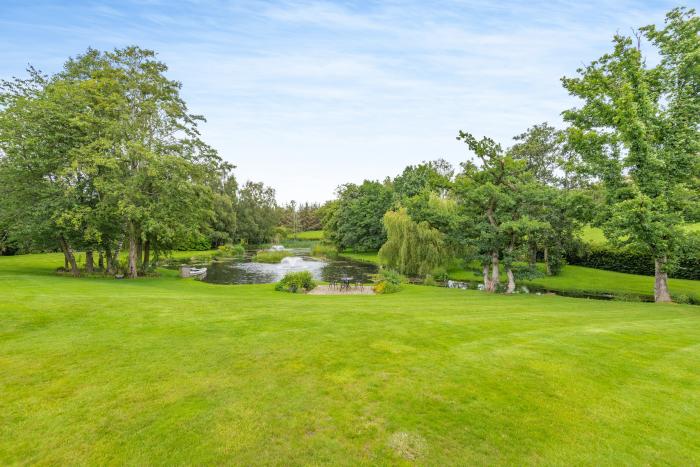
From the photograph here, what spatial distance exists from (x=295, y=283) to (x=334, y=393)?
18309mm

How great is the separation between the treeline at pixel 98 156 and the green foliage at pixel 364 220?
3650 centimetres

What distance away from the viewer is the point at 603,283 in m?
27.4

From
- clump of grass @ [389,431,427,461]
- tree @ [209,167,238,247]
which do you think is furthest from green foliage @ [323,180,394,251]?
clump of grass @ [389,431,427,461]

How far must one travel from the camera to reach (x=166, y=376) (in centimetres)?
552

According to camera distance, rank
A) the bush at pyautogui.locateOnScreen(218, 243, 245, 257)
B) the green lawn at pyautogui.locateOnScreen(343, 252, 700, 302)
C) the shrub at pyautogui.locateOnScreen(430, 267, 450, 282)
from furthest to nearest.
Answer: the bush at pyautogui.locateOnScreen(218, 243, 245, 257) < the shrub at pyautogui.locateOnScreen(430, 267, 450, 282) < the green lawn at pyautogui.locateOnScreen(343, 252, 700, 302)

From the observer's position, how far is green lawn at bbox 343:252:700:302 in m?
24.0

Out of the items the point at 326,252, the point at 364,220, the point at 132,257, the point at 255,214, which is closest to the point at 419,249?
the point at 132,257

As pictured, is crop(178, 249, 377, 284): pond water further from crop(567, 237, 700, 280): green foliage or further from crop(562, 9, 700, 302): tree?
crop(567, 237, 700, 280): green foliage

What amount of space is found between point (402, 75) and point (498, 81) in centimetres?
739

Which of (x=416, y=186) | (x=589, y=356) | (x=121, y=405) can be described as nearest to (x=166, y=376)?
(x=121, y=405)

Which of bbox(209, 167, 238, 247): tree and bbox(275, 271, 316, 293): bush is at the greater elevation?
bbox(209, 167, 238, 247): tree

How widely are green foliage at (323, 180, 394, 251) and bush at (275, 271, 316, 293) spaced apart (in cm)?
3332

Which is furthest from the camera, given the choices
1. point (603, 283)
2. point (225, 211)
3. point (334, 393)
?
point (225, 211)

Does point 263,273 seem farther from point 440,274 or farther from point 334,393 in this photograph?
point 334,393
